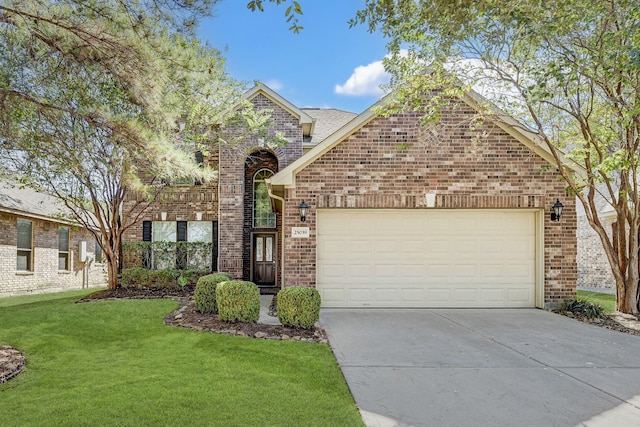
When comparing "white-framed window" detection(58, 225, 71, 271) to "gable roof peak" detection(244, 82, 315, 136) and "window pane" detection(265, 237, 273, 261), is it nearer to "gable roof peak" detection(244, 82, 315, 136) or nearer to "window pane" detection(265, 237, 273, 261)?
"window pane" detection(265, 237, 273, 261)

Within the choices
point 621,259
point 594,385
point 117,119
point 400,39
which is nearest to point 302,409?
point 594,385

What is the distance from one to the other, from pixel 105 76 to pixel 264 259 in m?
9.32

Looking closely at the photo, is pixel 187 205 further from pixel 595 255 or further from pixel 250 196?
pixel 595 255

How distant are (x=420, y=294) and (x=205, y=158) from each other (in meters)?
9.38

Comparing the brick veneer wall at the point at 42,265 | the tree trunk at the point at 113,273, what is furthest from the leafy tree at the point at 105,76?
the brick veneer wall at the point at 42,265

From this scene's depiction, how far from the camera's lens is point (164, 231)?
49.7ft

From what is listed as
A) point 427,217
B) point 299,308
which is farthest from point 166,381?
point 427,217

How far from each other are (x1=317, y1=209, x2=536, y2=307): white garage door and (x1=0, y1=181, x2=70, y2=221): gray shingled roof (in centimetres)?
1020

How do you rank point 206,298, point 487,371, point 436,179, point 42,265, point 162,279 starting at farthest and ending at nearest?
point 42,265, point 162,279, point 436,179, point 206,298, point 487,371

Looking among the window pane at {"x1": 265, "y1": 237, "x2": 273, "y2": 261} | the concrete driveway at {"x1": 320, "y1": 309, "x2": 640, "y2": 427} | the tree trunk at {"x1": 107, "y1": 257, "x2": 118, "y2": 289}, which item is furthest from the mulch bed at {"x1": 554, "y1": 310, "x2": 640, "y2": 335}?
the tree trunk at {"x1": 107, "y1": 257, "x2": 118, "y2": 289}

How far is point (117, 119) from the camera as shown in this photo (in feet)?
20.4

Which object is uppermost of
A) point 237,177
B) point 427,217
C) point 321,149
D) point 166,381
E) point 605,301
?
point 321,149

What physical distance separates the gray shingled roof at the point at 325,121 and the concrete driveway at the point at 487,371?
8.39m

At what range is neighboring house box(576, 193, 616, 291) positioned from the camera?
1539 cm
